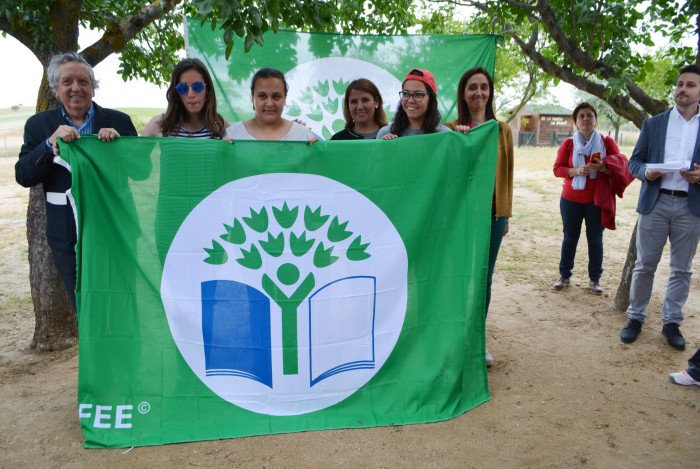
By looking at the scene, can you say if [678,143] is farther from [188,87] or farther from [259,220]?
[188,87]

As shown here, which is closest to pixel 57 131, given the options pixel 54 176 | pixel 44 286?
pixel 54 176

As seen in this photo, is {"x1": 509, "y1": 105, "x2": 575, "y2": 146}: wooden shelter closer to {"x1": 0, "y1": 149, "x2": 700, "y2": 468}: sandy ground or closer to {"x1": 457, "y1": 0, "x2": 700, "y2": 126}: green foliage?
{"x1": 457, "y1": 0, "x2": 700, "y2": 126}: green foliage

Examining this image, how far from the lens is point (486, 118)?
3541 mm

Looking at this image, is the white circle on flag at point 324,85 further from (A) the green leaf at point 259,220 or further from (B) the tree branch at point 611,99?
(A) the green leaf at point 259,220

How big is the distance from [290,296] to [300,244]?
0.96 feet

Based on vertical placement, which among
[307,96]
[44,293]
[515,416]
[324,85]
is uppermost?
[324,85]

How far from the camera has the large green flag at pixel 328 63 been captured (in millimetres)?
5180

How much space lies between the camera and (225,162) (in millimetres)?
2947

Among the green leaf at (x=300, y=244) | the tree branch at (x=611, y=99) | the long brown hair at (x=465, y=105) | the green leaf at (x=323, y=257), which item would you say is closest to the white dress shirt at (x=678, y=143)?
the tree branch at (x=611, y=99)

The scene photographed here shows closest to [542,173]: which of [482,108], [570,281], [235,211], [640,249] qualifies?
[570,281]

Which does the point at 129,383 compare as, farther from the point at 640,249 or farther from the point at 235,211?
the point at 640,249

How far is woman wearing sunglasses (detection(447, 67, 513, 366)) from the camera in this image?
3.43 metres

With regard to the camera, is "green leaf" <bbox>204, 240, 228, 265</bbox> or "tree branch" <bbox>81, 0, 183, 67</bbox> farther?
A: "tree branch" <bbox>81, 0, 183, 67</bbox>

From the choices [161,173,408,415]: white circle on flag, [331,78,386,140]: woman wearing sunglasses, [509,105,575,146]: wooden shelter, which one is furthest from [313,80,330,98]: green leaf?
[509,105,575,146]: wooden shelter
